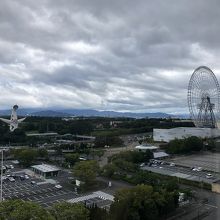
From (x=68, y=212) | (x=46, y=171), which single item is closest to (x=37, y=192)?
(x=46, y=171)

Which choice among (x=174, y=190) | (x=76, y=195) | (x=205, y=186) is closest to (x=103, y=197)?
(x=76, y=195)

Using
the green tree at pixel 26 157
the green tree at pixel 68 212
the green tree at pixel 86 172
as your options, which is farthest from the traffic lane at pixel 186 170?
the green tree at pixel 68 212

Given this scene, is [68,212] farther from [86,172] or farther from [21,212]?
[86,172]

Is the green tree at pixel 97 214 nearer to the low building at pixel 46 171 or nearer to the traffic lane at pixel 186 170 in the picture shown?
the low building at pixel 46 171

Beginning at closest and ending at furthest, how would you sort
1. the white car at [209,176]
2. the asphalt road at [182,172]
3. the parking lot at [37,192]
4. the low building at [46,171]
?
the parking lot at [37,192], the asphalt road at [182,172], the white car at [209,176], the low building at [46,171]

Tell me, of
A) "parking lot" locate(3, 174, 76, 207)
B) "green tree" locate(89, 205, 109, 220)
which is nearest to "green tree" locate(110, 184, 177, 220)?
"green tree" locate(89, 205, 109, 220)

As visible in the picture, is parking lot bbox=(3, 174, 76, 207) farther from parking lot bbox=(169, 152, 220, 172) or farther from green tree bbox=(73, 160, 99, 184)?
parking lot bbox=(169, 152, 220, 172)
